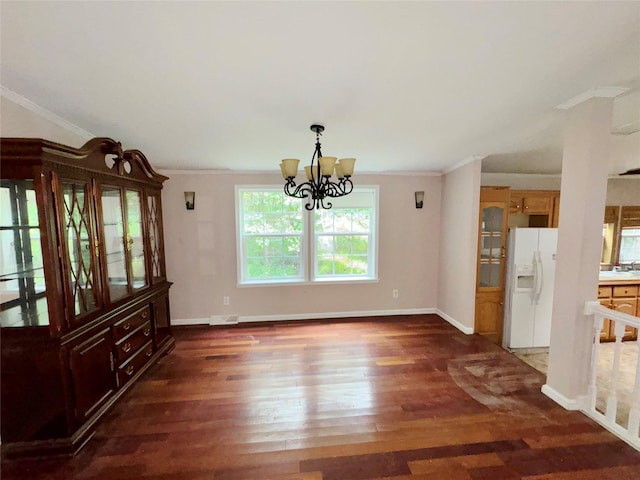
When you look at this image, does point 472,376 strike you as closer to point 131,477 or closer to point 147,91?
point 131,477

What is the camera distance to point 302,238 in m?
4.03

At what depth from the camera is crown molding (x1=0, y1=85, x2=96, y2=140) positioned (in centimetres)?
171

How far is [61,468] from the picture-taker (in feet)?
5.35

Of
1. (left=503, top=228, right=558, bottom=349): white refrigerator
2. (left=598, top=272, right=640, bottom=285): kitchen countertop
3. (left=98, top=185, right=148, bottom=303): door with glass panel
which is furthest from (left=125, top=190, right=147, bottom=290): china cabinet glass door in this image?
(left=598, top=272, right=640, bottom=285): kitchen countertop

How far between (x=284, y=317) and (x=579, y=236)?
341 centimetres

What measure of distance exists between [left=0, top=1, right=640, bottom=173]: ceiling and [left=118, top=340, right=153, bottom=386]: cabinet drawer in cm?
202

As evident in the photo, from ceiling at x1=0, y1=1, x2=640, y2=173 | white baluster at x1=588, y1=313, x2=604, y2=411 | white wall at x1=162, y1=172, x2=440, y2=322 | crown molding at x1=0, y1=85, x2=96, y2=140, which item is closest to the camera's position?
ceiling at x1=0, y1=1, x2=640, y2=173

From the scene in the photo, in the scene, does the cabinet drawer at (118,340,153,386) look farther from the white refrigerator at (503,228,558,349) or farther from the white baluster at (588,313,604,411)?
the white refrigerator at (503,228,558,349)

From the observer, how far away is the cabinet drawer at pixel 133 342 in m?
2.21

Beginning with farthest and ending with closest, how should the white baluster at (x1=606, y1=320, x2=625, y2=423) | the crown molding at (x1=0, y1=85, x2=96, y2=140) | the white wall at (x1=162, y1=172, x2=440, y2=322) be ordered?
1. the white wall at (x1=162, y1=172, x2=440, y2=322)
2. the white baluster at (x1=606, y1=320, x2=625, y2=423)
3. the crown molding at (x1=0, y1=85, x2=96, y2=140)

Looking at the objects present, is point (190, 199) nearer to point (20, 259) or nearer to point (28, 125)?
point (28, 125)

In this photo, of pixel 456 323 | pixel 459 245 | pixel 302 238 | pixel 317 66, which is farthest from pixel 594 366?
pixel 302 238

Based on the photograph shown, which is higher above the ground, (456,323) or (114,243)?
(114,243)

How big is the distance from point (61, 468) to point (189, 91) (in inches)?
97.1
